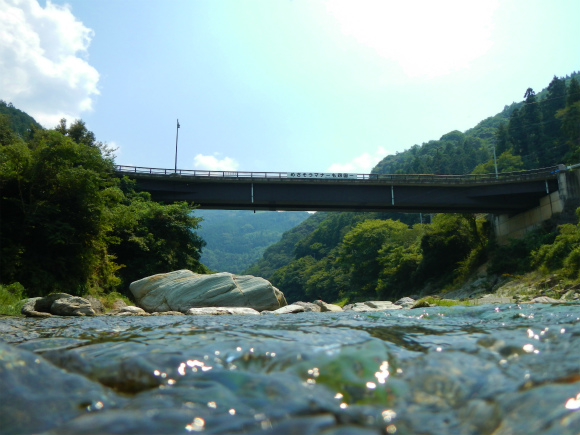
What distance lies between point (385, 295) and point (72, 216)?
4832cm

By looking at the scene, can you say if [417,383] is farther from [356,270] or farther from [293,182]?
[356,270]

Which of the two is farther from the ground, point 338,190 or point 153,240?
point 338,190

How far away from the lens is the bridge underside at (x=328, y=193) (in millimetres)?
39281

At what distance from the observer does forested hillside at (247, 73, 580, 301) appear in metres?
42.8

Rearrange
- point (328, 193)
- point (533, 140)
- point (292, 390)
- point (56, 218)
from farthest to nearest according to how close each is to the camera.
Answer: point (533, 140)
point (328, 193)
point (56, 218)
point (292, 390)

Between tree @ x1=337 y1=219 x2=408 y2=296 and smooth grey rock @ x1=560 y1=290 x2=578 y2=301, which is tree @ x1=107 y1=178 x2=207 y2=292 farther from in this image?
tree @ x1=337 y1=219 x2=408 y2=296

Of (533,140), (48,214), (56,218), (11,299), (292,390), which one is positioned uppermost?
(533,140)

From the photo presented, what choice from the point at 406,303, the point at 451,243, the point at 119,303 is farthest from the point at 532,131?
the point at 119,303

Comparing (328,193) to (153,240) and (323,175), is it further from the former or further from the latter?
(153,240)

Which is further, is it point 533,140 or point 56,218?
point 533,140

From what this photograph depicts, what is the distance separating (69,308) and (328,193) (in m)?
27.8

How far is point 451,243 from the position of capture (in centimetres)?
5416

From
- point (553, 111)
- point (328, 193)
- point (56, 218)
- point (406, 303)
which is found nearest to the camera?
point (56, 218)

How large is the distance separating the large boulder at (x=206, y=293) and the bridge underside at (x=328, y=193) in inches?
685
